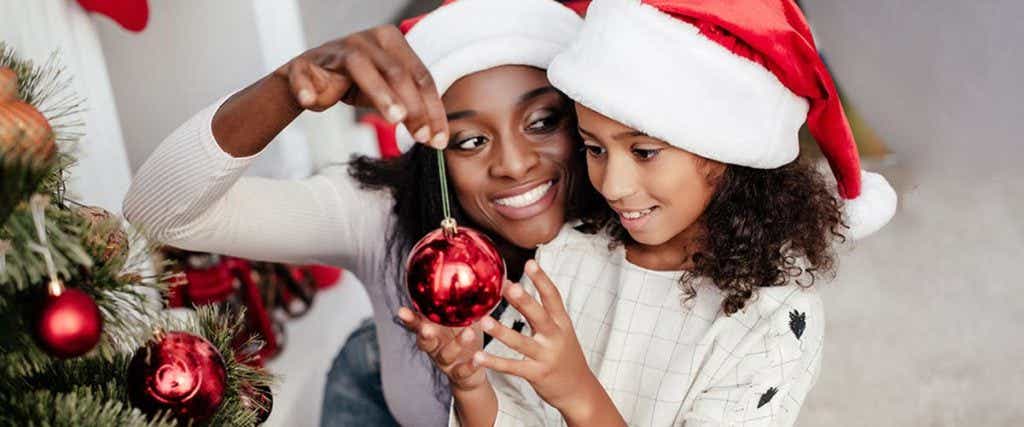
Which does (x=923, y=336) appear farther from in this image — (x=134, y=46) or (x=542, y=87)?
(x=134, y=46)

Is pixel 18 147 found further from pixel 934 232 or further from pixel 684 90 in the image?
pixel 934 232

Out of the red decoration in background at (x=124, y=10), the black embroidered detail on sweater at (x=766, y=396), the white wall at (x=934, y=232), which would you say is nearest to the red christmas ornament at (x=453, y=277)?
the black embroidered detail on sweater at (x=766, y=396)

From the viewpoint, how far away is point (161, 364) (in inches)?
19.2

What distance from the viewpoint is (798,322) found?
0.85 meters

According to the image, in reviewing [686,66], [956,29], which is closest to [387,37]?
[686,66]

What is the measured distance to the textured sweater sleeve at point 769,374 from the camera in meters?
0.82

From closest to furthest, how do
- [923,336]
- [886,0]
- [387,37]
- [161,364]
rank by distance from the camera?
[161,364] → [387,37] → [923,336] → [886,0]

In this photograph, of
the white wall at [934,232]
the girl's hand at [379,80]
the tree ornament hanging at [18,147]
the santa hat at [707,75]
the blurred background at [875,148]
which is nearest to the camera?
the tree ornament hanging at [18,147]

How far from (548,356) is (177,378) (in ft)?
0.92

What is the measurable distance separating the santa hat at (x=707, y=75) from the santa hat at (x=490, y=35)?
0.47ft

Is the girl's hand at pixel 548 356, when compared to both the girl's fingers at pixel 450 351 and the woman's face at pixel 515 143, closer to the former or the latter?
the girl's fingers at pixel 450 351

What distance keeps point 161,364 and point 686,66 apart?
517mm

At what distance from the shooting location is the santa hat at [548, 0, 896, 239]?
0.80 meters

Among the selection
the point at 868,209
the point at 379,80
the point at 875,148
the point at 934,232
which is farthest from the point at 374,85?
the point at 875,148
